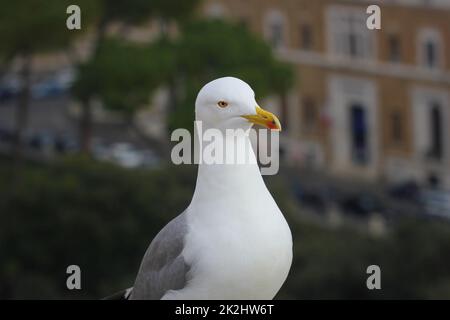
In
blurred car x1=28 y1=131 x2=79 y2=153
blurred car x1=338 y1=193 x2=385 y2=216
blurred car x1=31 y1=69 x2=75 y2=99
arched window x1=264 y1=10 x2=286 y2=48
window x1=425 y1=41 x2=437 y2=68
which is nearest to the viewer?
blurred car x1=338 y1=193 x2=385 y2=216

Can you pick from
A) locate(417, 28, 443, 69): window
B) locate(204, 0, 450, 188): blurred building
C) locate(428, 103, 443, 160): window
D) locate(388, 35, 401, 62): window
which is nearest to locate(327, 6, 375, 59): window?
locate(204, 0, 450, 188): blurred building

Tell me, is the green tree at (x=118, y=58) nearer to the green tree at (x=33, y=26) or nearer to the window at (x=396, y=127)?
the green tree at (x=33, y=26)

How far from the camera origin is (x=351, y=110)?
45.8 metres

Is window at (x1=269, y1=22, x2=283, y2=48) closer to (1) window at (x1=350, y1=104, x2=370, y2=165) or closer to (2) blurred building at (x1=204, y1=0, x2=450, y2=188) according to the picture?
(2) blurred building at (x1=204, y1=0, x2=450, y2=188)

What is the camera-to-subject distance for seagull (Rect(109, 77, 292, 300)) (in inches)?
242

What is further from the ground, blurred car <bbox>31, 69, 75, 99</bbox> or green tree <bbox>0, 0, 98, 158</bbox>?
blurred car <bbox>31, 69, 75, 99</bbox>

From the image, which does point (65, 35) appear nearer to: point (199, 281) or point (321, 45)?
point (321, 45)

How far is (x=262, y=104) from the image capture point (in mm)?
41938

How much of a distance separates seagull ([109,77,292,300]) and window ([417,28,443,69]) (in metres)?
37.6

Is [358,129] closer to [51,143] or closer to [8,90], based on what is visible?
[51,143]

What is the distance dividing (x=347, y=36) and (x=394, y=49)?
5.27 feet

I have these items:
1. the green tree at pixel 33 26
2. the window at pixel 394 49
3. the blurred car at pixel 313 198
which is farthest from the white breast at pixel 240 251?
the window at pixel 394 49
